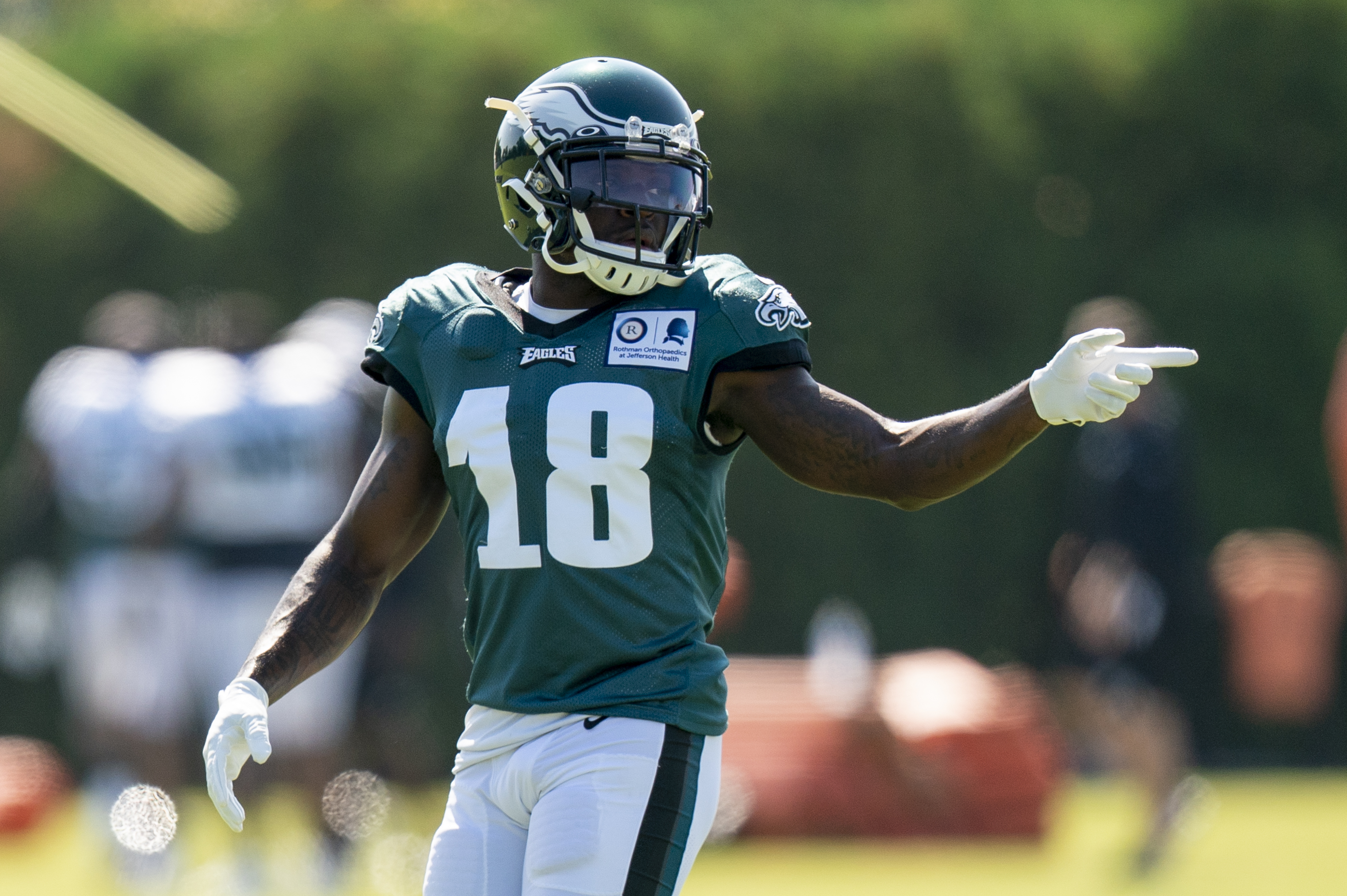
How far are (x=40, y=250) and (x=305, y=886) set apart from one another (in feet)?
14.7

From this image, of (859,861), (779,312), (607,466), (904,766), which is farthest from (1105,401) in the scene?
(904,766)

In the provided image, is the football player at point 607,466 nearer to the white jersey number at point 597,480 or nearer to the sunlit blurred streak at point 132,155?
the white jersey number at point 597,480

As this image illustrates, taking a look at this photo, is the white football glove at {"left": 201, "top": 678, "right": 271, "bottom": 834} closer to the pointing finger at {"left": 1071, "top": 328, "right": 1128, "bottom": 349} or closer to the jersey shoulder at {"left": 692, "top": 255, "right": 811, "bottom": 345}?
the jersey shoulder at {"left": 692, "top": 255, "right": 811, "bottom": 345}

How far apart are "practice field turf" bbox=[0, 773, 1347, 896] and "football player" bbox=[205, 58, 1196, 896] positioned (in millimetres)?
3997

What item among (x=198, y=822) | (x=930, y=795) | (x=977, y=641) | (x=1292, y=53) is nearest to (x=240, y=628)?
(x=198, y=822)

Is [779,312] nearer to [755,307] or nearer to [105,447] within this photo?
[755,307]

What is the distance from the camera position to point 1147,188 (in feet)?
34.4

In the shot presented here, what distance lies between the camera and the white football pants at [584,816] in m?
2.77

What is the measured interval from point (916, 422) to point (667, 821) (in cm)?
68

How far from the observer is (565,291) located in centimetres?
313

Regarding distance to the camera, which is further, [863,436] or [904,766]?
[904,766]

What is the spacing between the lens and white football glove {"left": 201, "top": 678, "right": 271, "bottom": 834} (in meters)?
2.86

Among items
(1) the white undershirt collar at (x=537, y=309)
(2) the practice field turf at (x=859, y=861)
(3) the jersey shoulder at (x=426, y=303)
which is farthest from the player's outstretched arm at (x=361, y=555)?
(2) the practice field turf at (x=859, y=861)

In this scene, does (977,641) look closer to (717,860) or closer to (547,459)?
(717,860)
